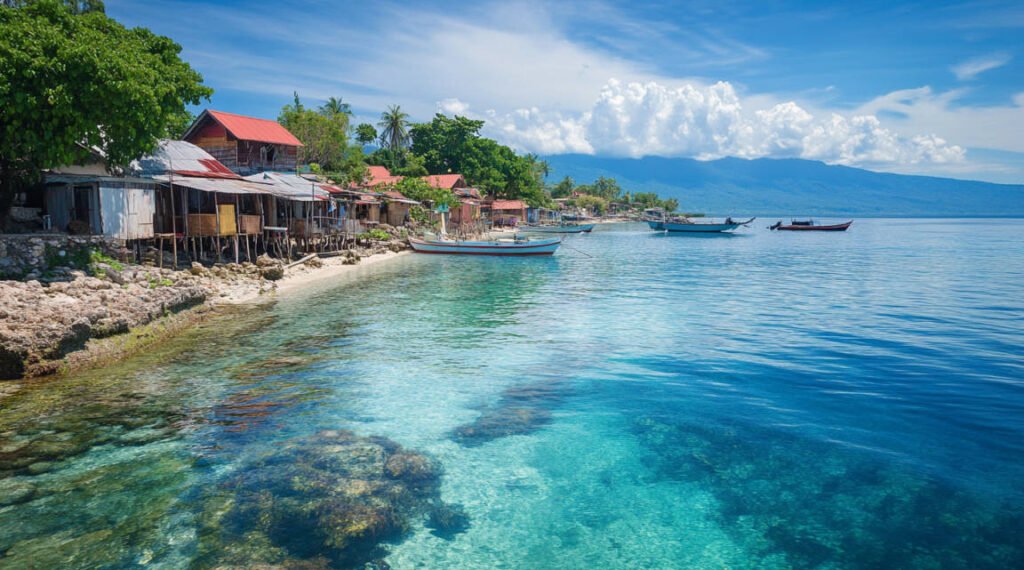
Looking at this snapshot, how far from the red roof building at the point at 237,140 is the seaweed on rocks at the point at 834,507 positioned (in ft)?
111

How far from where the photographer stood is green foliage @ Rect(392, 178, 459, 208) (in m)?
47.2

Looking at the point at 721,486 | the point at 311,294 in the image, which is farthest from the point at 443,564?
the point at 311,294

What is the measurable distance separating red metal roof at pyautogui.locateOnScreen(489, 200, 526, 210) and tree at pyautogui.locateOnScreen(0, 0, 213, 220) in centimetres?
5568

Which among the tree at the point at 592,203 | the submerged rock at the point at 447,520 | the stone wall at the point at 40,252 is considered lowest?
the submerged rock at the point at 447,520

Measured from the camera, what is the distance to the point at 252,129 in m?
35.8

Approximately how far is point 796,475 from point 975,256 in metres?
43.5

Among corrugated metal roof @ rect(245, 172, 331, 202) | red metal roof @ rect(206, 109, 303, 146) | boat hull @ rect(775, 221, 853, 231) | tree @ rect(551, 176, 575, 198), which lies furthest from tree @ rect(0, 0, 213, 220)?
tree @ rect(551, 176, 575, 198)

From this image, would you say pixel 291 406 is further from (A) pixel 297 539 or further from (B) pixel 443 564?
(B) pixel 443 564

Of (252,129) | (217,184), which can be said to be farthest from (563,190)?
(217,184)

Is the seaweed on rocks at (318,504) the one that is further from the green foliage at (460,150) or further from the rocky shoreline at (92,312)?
the green foliage at (460,150)

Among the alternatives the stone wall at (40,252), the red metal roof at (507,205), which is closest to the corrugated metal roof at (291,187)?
the stone wall at (40,252)

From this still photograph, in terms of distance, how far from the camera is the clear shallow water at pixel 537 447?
19.5 feet

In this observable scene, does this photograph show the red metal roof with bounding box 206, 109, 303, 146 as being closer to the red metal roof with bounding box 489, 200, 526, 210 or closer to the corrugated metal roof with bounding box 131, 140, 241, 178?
the corrugated metal roof with bounding box 131, 140, 241, 178

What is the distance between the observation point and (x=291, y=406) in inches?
385
